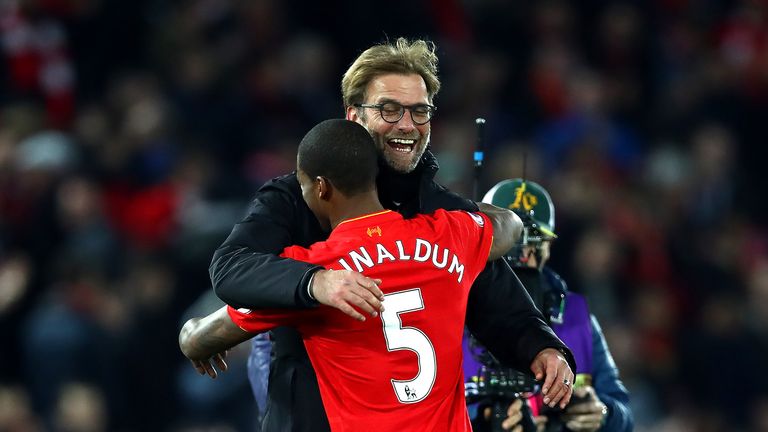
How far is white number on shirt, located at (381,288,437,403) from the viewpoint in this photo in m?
3.48

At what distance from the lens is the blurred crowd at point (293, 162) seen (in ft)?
25.5

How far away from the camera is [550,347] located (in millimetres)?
3822

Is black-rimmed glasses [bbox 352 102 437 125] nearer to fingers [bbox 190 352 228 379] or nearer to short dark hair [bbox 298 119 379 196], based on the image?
short dark hair [bbox 298 119 379 196]

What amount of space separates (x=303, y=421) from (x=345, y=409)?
0.17 m

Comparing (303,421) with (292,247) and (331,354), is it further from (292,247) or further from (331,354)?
(292,247)

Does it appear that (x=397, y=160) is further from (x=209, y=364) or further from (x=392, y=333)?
(x=209, y=364)

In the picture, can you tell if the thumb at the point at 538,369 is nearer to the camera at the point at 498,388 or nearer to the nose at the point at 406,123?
the camera at the point at 498,388

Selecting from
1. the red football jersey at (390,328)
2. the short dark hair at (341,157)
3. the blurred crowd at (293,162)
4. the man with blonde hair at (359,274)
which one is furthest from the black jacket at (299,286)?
the blurred crowd at (293,162)

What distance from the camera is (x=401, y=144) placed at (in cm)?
394

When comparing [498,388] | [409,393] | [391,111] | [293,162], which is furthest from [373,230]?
[293,162]

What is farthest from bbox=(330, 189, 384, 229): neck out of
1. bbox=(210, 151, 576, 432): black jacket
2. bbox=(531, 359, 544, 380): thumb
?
bbox=(531, 359, 544, 380): thumb

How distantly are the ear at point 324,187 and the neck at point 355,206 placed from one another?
0.03 m

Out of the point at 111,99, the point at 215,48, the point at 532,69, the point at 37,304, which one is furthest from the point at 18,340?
the point at 532,69

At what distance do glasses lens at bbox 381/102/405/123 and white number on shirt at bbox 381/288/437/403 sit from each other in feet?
2.12
